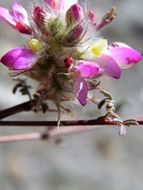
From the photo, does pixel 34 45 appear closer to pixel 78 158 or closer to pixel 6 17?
pixel 6 17

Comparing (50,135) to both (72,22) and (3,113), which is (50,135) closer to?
(3,113)

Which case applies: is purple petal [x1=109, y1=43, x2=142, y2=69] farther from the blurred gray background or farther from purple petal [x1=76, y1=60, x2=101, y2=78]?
the blurred gray background

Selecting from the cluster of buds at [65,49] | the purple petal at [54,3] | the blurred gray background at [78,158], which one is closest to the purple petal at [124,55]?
the cluster of buds at [65,49]

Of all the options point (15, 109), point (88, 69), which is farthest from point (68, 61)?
point (15, 109)

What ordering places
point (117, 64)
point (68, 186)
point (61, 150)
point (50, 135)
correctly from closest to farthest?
point (117, 64), point (50, 135), point (68, 186), point (61, 150)

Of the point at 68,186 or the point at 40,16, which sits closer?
the point at 40,16

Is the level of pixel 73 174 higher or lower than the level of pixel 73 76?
lower

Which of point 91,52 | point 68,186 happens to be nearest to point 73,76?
point 91,52

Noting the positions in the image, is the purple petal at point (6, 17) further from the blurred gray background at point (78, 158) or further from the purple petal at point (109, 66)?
the blurred gray background at point (78, 158)
